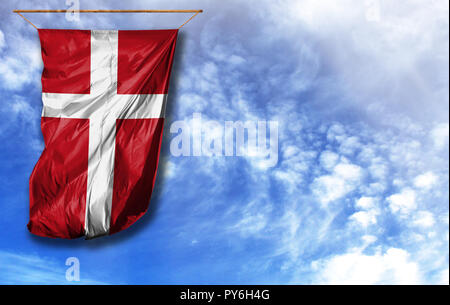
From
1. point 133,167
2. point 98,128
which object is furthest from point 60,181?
point 133,167

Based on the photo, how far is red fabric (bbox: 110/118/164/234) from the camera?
17.0 feet

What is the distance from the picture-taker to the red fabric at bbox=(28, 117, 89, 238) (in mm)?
5145

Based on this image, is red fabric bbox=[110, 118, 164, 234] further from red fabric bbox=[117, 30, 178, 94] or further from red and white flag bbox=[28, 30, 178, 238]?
red fabric bbox=[117, 30, 178, 94]

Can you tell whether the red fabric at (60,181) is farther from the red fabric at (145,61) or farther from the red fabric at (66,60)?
the red fabric at (145,61)

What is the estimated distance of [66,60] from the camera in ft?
18.0

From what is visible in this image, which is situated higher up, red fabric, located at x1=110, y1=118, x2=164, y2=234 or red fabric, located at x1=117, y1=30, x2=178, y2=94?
red fabric, located at x1=117, y1=30, x2=178, y2=94

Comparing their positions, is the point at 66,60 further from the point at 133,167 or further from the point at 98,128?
the point at 133,167

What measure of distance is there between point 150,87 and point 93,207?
1839 mm

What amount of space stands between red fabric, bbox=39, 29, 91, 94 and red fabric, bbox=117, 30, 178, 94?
0.50 m

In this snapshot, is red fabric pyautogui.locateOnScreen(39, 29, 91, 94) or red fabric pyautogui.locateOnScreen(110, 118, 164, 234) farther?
red fabric pyautogui.locateOnScreen(39, 29, 91, 94)

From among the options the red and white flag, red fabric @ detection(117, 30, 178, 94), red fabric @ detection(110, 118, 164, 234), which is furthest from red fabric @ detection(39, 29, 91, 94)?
red fabric @ detection(110, 118, 164, 234)

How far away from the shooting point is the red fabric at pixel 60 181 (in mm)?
5145

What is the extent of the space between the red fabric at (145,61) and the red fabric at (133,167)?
491mm
